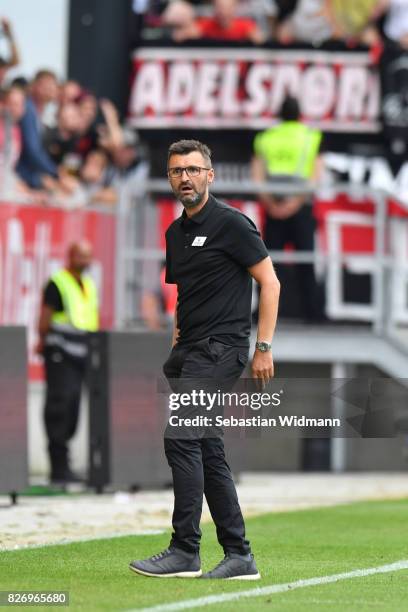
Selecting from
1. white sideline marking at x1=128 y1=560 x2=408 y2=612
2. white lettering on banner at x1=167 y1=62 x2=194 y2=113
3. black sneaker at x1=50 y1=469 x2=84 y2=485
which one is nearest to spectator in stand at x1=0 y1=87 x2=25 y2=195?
black sneaker at x1=50 y1=469 x2=84 y2=485

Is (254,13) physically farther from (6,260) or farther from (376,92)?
(6,260)

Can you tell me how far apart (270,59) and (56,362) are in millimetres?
6946

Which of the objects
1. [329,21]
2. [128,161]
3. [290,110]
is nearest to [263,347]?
[290,110]

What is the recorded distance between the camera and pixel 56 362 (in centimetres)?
1667

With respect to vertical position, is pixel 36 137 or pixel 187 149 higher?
pixel 36 137

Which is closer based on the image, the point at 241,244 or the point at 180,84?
the point at 241,244

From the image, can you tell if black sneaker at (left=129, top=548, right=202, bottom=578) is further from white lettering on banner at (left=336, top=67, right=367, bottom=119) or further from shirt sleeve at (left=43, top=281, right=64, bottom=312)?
white lettering on banner at (left=336, top=67, right=367, bottom=119)

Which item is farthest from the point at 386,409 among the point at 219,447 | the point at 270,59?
the point at 270,59

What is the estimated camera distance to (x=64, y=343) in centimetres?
1667

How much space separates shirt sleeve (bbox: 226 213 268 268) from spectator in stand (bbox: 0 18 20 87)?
410 inches

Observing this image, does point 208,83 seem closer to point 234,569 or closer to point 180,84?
point 180,84

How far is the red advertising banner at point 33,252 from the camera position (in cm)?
1733

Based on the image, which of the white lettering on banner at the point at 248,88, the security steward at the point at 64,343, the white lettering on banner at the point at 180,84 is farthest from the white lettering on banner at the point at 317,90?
the security steward at the point at 64,343

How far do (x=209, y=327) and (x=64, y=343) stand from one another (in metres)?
8.15
